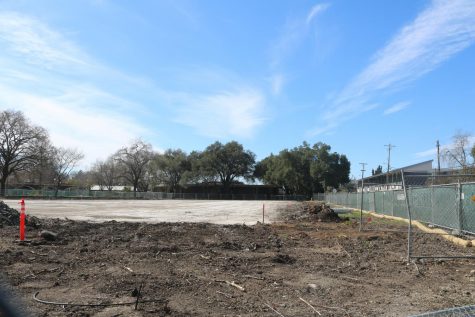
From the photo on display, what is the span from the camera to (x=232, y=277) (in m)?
8.84

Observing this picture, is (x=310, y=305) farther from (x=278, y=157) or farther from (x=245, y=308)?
(x=278, y=157)

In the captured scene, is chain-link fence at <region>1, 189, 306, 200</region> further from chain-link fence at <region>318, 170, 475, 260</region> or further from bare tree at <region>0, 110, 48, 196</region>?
chain-link fence at <region>318, 170, 475, 260</region>

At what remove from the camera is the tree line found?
273 feet

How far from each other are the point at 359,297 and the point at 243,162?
107 meters

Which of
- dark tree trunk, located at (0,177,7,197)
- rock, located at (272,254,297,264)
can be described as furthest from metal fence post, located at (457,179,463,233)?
dark tree trunk, located at (0,177,7,197)

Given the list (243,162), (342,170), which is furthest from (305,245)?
(243,162)

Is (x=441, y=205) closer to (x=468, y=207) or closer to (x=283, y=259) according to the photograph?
(x=468, y=207)

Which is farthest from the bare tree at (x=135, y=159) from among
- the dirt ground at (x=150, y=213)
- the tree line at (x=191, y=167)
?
the dirt ground at (x=150, y=213)

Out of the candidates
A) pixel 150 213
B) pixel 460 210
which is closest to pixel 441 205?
pixel 460 210

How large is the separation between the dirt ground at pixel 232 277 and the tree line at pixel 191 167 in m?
76.3

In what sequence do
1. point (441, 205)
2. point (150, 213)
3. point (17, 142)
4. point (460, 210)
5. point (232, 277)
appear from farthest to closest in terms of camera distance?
point (17, 142)
point (150, 213)
point (441, 205)
point (460, 210)
point (232, 277)

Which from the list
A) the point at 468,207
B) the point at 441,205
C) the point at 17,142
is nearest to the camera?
the point at 468,207

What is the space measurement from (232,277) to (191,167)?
10815 centimetres

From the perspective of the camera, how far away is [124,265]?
992cm
